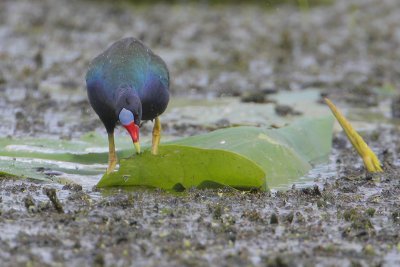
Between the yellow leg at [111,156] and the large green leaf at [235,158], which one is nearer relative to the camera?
the large green leaf at [235,158]

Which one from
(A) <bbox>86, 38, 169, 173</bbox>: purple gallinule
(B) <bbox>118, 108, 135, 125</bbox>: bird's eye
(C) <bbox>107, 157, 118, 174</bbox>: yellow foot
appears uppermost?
(A) <bbox>86, 38, 169, 173</bbox>: purple gallinule

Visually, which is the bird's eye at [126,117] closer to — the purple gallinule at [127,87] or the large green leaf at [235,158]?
the purple gallinule at [127,87]

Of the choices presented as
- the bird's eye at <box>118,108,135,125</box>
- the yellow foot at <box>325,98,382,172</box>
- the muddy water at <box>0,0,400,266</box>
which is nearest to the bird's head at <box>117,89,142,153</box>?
the bird's eye at <box>118,108,135,125</box>

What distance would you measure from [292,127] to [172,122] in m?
1.63

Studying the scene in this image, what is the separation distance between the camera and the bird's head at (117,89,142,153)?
5.15 m

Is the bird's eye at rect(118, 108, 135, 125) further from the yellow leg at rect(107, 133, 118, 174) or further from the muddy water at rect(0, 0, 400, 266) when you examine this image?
the yellow leg at rect(107, 133, 118, 174)

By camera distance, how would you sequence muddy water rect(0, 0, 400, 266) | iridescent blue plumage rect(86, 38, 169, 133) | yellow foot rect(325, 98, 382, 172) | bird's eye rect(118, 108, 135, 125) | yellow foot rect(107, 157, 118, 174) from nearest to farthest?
muddy water rect(0, 0, 400, 266), bird's eye rect(118, 108, 135, 125), iridescent blue plumage rect(86, 38, 169, 133), yellow foot rect(107, 157, 118, 174), yellow foot rect(325, 98, 382, 172)

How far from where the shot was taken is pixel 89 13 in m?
14.2

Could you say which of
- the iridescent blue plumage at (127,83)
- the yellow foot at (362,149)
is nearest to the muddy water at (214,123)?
the yellow foot at (362,149)

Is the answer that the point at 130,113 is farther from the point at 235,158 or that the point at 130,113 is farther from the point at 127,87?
the point at 235,158

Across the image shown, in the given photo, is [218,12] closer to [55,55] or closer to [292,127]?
[55,55]

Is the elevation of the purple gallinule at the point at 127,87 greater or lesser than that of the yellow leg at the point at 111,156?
greater

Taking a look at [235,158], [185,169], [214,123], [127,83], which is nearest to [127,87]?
[127,83]

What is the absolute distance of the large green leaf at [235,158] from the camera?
5230 mm
